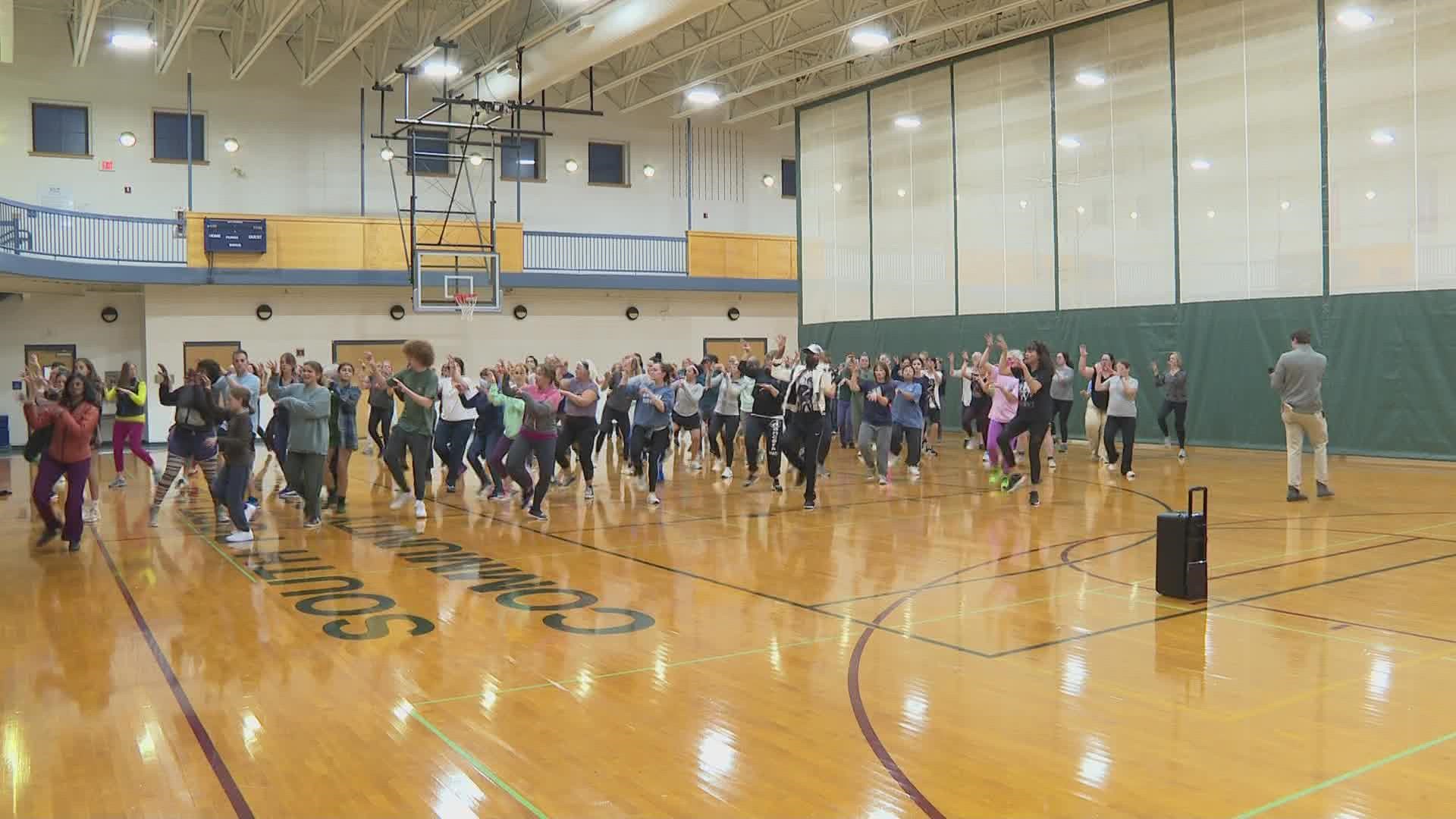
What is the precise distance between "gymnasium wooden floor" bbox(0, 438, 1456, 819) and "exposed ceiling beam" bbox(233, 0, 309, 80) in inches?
502

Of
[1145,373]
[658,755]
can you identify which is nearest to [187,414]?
[658,755]

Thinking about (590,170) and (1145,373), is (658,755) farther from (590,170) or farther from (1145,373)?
(590,170)

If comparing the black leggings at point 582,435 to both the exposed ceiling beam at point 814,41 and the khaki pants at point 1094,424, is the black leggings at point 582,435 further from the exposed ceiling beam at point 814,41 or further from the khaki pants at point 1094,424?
the exposed ceiling beam at point 814,41

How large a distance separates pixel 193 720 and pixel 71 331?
24393 millimetres

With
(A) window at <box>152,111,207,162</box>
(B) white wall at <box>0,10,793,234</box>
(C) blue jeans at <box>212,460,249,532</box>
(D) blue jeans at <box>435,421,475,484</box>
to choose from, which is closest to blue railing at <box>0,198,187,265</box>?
(B) white wall at <box>0,10,793,234</box>

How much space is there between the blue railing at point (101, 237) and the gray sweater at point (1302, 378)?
71.4 feet

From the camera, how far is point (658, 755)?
441 cm

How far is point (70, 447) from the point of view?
9.33 metres

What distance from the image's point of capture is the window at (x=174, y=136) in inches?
1029

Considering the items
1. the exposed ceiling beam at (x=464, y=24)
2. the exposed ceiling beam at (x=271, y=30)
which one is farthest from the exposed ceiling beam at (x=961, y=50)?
the exposed ceiling beam at (x=271, y=30)

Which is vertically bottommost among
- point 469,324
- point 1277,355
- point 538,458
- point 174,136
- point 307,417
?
point 538,458

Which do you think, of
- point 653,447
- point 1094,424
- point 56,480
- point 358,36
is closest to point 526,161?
point 358,36

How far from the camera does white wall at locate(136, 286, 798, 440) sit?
25375 millimetres

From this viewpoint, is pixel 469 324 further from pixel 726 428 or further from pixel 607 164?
pixel 726 428
